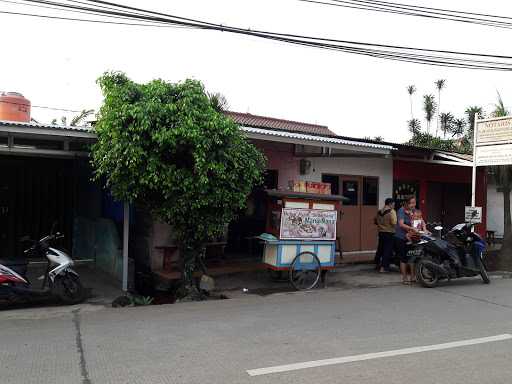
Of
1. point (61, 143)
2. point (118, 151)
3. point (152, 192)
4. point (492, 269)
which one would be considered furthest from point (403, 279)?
point (61, 143)

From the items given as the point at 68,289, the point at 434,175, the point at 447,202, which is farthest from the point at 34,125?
the point at 447,202

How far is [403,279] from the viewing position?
9.50 meters

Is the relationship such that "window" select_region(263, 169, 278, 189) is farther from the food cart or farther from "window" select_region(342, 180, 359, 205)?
the food cart

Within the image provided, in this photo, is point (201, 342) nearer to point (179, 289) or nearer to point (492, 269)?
point (179, 289)

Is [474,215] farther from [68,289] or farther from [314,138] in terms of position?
[68,289]

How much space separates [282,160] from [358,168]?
244cm

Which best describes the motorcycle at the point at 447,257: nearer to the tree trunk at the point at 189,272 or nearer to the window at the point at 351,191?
the window at the point at 351,191

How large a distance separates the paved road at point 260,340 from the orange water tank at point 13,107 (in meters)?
3.65

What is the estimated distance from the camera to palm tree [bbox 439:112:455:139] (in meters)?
35.8

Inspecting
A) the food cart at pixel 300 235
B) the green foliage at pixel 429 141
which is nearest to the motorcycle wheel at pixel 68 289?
the food cart at pixel 300 235

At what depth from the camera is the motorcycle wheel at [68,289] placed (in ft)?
24.4

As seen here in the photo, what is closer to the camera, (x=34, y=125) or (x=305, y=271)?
(x=34, y=125)

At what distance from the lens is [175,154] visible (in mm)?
7477

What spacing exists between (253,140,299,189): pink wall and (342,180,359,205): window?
1.62m
